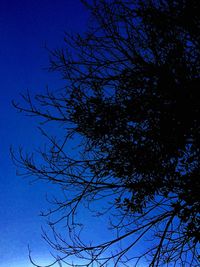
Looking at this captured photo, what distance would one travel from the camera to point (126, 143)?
17.1ft

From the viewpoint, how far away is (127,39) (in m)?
5.15

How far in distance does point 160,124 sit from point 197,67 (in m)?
1.10

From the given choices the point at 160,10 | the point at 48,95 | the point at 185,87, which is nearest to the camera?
the point at 185,87

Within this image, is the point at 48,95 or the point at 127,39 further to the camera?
the point at 48,95

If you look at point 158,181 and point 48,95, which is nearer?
point 158,181

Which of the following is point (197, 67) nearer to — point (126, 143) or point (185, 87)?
point (185, 87)

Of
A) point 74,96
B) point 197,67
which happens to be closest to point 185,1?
point 197,67

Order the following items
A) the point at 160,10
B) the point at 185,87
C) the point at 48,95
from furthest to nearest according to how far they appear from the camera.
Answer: the point at 48,95 → the point at 160,10 → the point at 185,87

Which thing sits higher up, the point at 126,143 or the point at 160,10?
the point at 160,10

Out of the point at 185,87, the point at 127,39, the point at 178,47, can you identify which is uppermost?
the point at 127,39

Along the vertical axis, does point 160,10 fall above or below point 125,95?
above

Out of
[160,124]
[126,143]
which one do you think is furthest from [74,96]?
[160,124]

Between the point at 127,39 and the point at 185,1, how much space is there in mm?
1128

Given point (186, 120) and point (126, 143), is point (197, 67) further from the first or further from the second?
point (126, 143)
